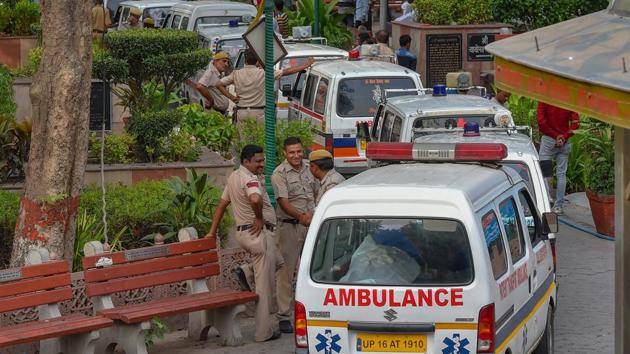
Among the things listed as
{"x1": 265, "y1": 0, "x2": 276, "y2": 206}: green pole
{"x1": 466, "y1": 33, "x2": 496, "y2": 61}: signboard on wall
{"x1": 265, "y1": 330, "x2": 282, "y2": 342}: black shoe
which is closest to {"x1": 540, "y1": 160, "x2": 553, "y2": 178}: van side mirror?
{"x1": 265, "y1": 0, "x2": 276, "y2": 206}: green pole

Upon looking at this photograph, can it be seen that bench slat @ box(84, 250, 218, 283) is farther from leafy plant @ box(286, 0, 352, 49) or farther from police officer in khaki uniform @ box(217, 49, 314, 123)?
leafy plant @ box(286, 0, 352, 49)

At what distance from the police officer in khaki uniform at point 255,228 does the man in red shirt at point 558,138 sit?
6.22 metres

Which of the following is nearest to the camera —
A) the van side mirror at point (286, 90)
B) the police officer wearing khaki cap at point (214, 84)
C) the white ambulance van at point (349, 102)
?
the white ambulance van at point (349, 102)

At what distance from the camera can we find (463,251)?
9.48 metres

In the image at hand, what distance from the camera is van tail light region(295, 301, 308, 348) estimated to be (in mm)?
9664

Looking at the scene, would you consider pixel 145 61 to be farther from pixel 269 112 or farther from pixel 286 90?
pixel 286 90

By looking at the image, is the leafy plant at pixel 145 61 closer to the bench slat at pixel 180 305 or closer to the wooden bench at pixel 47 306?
the bench slat at pixel 180 305

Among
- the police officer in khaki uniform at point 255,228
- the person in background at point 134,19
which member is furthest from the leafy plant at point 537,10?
the police officer in khaki uniform at point 255,228

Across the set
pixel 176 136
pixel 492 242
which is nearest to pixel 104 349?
pixel 492 242

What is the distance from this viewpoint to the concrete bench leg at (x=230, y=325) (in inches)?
492

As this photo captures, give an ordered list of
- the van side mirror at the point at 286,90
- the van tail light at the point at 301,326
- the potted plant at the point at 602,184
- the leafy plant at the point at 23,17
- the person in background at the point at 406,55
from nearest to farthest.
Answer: the van tail light at the point at 301,326, the potted plant at the point at 602,184, the van side mirror at the point at 286,90, the leafy plant at the point at 23,17, the person in background at the point at 406,55

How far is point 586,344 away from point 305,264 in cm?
389

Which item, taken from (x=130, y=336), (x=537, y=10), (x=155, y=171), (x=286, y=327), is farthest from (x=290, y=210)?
(x=537, y=10)

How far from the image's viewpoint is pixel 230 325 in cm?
1253
